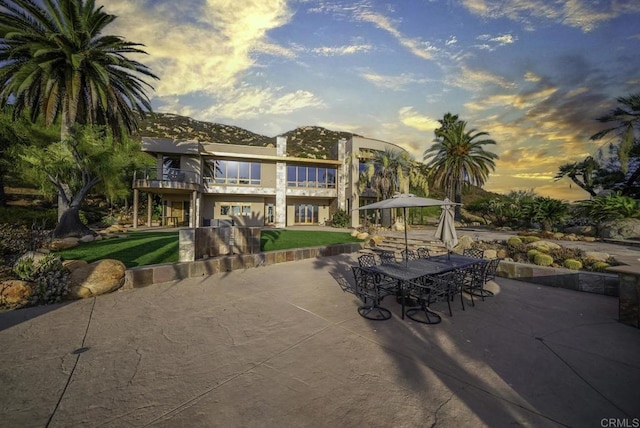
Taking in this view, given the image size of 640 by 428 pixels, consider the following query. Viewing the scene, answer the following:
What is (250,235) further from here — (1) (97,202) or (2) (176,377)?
(1) (97,202)

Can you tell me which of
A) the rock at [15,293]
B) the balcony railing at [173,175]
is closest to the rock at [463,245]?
the rock at [15,293]

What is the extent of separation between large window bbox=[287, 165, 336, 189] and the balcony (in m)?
8.81

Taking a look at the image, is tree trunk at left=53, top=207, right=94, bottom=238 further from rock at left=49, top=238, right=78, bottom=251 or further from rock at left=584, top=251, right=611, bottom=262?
rock at left=584, top=251, right=611, bottom=262

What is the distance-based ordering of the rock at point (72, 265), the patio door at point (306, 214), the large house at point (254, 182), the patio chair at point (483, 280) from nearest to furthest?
the patio chair at point (483, 280), the rock at point (72, 265), the large house at point (254, 182), the patio door at point (306, 214)

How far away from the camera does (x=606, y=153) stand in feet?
73.9

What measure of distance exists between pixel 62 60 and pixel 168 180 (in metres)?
9.37

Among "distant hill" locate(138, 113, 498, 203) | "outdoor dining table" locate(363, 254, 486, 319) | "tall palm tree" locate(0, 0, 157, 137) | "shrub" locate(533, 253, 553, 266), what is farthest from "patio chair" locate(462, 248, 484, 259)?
"distant hill" locate(138, 113, 498, 203)

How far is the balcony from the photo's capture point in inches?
764

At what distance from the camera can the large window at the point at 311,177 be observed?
85.8ft

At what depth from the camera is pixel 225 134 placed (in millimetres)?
66500

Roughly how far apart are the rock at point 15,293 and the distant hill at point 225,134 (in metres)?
50.5

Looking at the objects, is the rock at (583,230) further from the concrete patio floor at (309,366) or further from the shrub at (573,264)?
the concrete patio floor at (309,366)

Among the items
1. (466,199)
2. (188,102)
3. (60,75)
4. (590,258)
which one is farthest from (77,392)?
(466,199)

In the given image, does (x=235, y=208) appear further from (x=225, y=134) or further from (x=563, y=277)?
(x=225, y=134)
